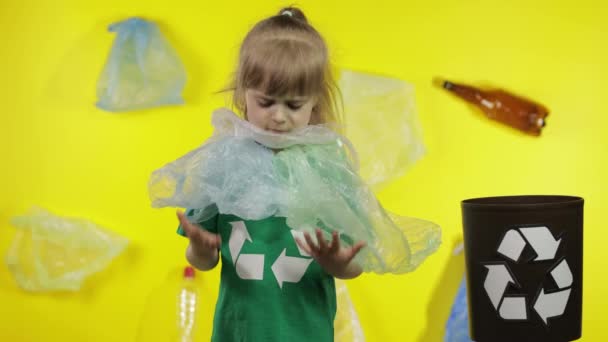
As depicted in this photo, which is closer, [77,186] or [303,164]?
[303,164]

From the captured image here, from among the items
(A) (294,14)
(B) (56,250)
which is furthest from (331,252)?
(B) (56,250)

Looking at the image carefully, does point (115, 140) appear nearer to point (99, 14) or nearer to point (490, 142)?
point (99, 14)

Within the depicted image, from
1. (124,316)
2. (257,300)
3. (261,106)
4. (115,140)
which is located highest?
(261,106)

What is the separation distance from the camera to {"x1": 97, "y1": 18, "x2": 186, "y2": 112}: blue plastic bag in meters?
2.03

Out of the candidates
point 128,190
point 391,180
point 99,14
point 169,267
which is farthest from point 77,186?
point 391,180

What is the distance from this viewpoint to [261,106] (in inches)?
43.4

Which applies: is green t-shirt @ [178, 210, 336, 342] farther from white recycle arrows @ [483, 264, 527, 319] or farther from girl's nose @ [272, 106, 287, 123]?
white recycle arrows @ [483, 264, 527, 319]

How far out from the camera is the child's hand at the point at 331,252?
3.33 feet

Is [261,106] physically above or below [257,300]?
above

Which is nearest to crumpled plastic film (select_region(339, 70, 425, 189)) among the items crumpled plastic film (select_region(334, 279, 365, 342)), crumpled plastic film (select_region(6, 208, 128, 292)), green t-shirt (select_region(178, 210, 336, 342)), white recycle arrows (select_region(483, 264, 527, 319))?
crumpled plastic film (select_region(334, 279, 365, 342))

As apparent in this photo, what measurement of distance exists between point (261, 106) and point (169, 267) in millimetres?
1015

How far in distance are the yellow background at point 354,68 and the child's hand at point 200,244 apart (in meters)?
0.86

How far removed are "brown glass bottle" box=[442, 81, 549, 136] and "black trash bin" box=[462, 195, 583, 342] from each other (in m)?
0.48

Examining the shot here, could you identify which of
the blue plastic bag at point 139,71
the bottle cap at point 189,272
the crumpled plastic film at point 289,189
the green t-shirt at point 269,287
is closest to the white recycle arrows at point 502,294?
the crumpled plastic film at point 289,189
